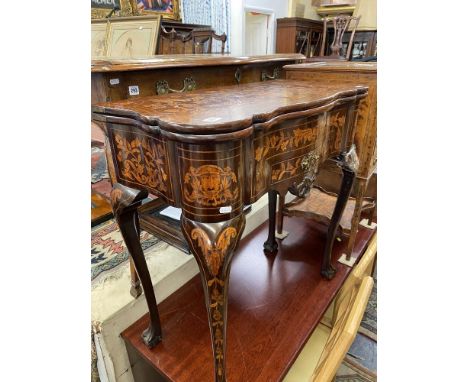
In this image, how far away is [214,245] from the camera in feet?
1.80

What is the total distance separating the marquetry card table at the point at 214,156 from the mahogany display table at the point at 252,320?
8.3 inches

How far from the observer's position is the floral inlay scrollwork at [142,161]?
59 cm

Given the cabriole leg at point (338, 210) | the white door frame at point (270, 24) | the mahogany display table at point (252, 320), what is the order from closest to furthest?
the mahogany display table at point (252, 320), the cabriole leg at point (338, 210), the white door frame at point (270, 24)

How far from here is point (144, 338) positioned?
3.02 ft

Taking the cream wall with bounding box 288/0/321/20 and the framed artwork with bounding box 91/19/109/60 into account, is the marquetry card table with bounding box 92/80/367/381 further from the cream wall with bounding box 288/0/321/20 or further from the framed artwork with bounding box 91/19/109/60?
the cream wall with bounding box 288/0/321/20

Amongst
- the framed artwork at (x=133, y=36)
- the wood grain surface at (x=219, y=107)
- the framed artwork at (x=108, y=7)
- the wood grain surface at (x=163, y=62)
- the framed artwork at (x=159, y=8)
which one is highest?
the framed artwork at (x=159, y=8)

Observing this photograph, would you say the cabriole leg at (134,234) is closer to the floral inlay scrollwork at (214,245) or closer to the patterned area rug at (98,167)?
the floral inlay scrollwork at (214,245)

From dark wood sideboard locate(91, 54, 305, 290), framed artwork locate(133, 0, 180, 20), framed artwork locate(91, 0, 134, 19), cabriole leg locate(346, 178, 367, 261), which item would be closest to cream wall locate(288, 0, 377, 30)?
framed artwork locate(133, 0, 180, 20)

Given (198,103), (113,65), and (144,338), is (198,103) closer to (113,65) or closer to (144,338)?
(113,65)

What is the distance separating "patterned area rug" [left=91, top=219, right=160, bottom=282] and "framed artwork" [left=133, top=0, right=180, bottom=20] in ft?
10.0

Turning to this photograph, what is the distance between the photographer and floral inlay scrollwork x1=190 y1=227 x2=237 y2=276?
1.81 ft

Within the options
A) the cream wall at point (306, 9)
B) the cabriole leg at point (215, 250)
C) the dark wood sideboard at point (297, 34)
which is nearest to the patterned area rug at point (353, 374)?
the cabriole leg at point (215, 250)

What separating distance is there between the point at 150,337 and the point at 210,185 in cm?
63
